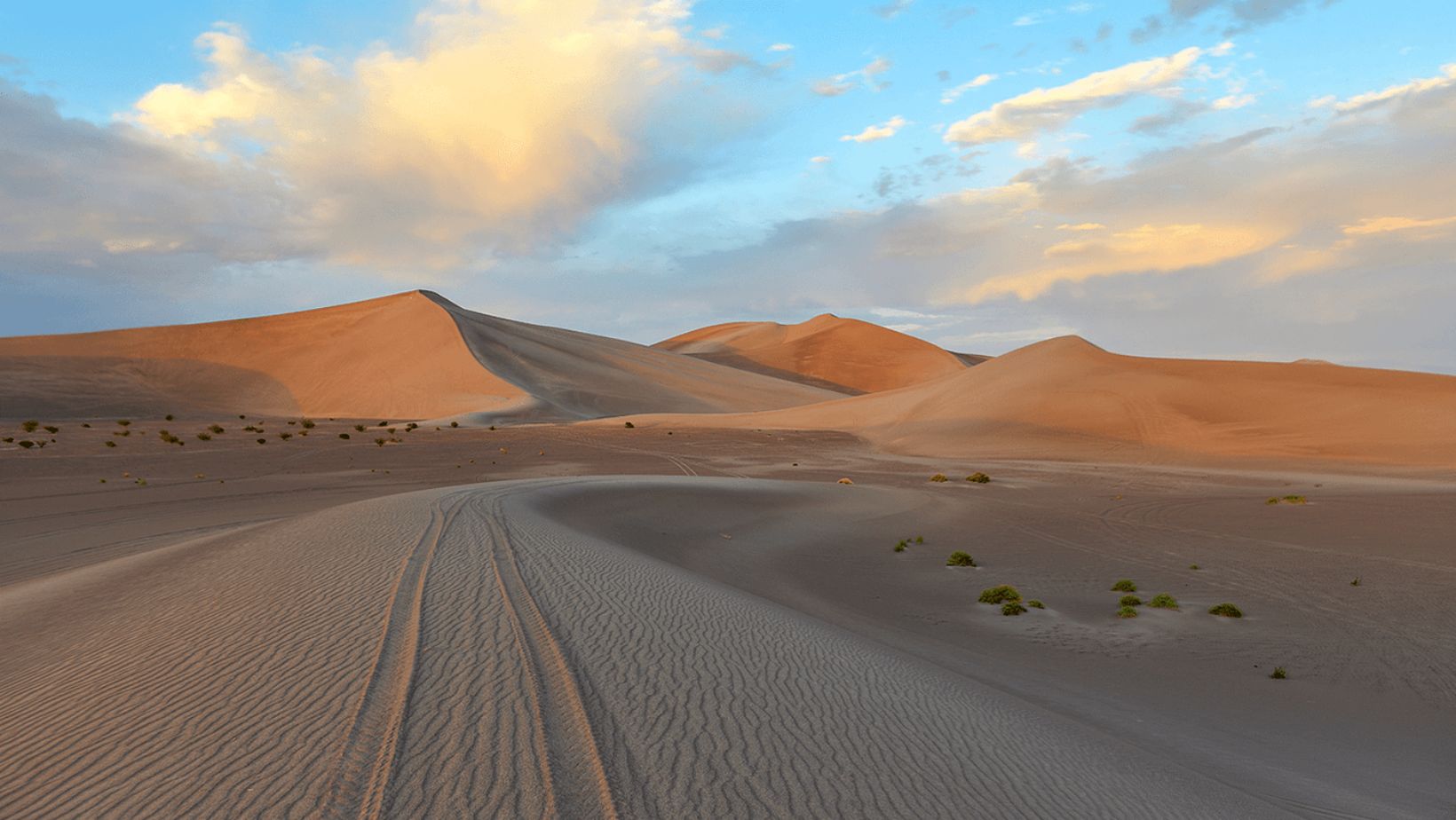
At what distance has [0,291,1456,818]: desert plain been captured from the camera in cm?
434

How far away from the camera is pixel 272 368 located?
87.2m

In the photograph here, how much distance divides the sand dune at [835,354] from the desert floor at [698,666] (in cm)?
12463

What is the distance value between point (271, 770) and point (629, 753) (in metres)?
1.79

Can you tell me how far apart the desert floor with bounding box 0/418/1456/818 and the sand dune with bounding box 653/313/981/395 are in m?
125

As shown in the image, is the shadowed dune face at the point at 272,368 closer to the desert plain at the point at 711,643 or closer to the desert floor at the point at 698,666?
the desert plain at the point at 711,643

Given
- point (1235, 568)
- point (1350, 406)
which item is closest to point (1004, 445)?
point (1350, 406)

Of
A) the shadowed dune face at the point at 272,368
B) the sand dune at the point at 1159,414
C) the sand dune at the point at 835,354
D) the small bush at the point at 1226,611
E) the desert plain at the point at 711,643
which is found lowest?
the small bush at the point at 1226,611

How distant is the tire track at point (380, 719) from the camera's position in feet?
12.6

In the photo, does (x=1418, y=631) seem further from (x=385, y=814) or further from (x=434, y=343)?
(x=434, y=343)

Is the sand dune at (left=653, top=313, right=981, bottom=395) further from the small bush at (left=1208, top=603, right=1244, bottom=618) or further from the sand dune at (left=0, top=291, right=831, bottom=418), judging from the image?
the small bush at (left=1208, top=603, right=1244, bottom=618)

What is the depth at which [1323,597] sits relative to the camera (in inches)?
468

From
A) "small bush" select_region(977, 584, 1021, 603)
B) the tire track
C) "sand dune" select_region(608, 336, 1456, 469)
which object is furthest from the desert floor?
"sand dune" select_region(608, 336, 1456, 469)

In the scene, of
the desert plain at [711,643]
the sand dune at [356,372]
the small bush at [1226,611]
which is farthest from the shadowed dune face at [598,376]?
the small bush at [1226,611]

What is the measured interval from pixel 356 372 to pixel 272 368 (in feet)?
34.1
